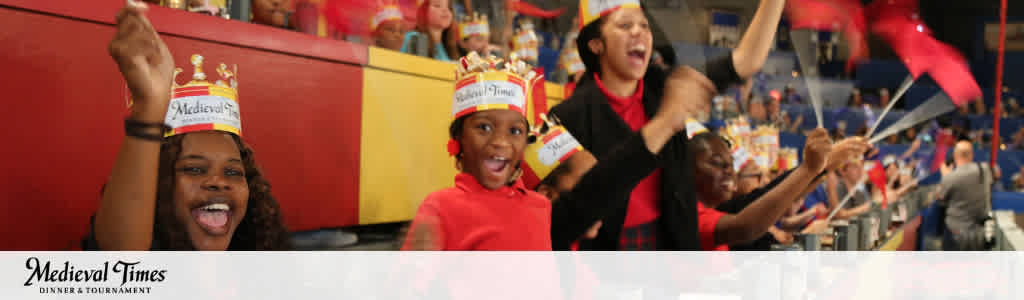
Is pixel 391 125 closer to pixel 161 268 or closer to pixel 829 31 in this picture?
pixel 161 268

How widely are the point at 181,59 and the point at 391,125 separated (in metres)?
0.40

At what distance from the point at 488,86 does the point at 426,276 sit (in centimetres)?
33

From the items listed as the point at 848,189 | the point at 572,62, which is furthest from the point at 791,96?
the point at 848,189

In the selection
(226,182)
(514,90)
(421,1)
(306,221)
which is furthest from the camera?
(421,1)

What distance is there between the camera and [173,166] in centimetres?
110

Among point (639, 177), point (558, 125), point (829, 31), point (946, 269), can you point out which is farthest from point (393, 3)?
point (946, 269)

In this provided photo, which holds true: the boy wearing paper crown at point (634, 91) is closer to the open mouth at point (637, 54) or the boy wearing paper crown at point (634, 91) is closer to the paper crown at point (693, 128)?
the open mouth at point (637, 54)

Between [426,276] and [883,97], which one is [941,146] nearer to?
[883,97]

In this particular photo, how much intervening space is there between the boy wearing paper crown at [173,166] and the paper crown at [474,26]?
2.01 ft

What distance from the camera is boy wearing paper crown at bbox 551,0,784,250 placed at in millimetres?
1422

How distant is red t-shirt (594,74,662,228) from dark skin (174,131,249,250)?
2.28ft

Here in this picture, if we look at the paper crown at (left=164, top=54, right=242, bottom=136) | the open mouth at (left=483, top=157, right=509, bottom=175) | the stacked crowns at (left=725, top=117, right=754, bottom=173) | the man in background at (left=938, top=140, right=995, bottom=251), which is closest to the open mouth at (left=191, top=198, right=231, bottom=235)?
the paper crown at (left=164, top=54, right=242, bottom=136)

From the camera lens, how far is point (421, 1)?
66.6 inches

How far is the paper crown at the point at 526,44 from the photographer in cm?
169
